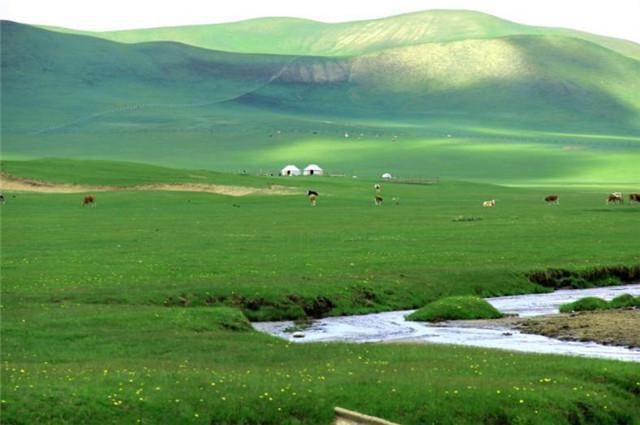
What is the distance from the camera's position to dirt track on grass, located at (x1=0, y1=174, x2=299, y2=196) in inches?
4154

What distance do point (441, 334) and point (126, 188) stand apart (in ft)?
230

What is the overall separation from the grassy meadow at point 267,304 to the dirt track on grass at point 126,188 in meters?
12.0

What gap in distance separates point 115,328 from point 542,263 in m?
25.9

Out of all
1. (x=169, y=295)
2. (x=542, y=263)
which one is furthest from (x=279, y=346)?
(x=542, y=263)

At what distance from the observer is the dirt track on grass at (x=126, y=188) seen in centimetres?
10550

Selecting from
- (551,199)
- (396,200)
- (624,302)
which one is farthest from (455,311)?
(551,199)

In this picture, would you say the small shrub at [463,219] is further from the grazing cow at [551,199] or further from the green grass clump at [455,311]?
the green grass clump at [455,311]

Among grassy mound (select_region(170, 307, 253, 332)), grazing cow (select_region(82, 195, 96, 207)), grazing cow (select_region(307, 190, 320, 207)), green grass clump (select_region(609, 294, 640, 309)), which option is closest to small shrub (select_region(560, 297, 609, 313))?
green grass clump (select_region(609, 294, 640, 309))

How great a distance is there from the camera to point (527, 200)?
110625 millimetres

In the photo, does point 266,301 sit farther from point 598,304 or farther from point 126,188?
point 126,188

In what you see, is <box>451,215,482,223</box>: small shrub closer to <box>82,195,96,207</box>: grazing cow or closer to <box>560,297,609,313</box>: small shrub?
<box>82,195,96,207</box>: grazing cow

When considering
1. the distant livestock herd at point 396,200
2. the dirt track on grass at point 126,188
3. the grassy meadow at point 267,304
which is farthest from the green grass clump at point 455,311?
the dirt track on grass at point 126,188

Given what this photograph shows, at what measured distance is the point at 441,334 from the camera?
4009cm

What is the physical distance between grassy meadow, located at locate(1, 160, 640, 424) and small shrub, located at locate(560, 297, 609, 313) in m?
5.15
